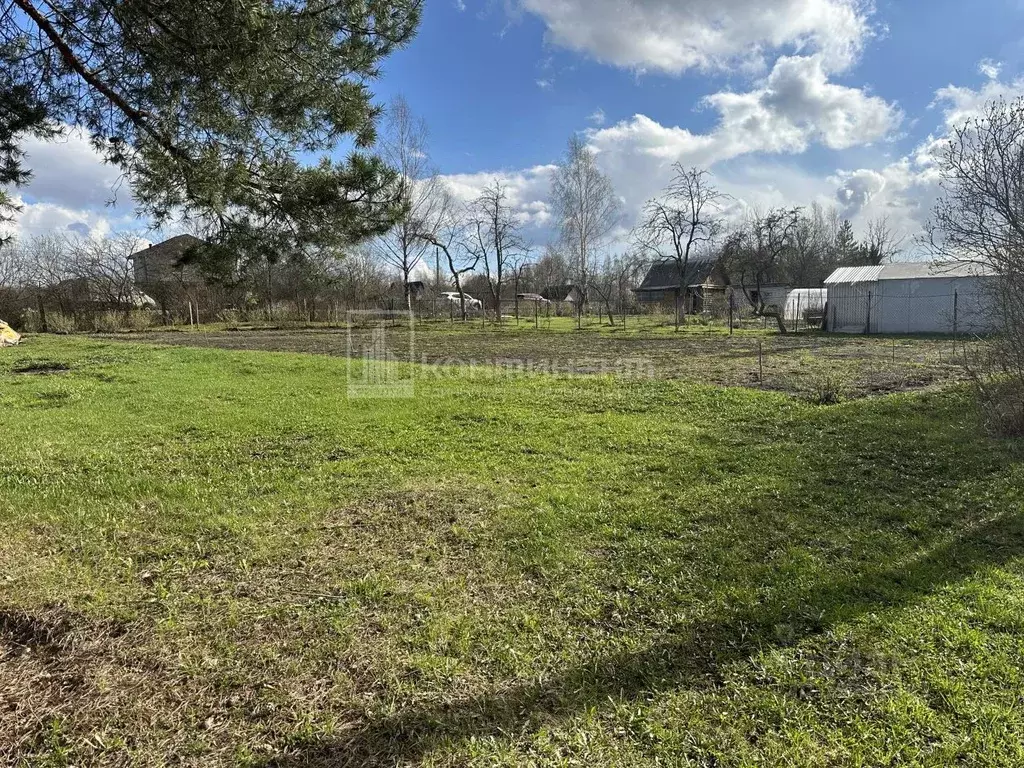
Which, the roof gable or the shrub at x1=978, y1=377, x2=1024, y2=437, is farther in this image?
the roof gable

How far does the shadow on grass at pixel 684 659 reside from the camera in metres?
1.67

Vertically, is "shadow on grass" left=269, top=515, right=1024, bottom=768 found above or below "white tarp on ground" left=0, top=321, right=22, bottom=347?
below

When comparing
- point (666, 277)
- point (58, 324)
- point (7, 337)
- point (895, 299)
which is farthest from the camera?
point (666, 277)

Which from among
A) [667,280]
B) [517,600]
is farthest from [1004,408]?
[667,280]

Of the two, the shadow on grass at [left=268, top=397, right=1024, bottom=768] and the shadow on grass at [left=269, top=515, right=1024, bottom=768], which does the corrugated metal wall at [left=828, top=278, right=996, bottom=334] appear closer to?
the shadow on grass at [left=268, top=397, right=1024, bottom=768]

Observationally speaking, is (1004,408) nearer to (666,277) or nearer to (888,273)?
(888,273)

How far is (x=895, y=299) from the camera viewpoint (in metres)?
19.1

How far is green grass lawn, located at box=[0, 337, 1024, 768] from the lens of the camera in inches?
66.7

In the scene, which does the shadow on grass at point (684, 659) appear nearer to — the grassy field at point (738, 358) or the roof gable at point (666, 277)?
the grassy field at point (738, 358)

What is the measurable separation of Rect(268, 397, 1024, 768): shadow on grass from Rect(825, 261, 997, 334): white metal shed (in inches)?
750

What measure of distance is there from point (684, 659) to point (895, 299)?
21848 millimetres

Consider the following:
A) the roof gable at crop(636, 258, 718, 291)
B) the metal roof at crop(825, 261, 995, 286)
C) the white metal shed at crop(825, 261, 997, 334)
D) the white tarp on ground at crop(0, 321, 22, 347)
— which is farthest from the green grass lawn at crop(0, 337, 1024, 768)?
the roof gable at crop(636, 258, 718, 291)

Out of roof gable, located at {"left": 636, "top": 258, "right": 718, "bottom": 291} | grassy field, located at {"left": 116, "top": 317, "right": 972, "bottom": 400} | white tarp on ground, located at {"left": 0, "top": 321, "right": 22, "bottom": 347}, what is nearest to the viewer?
grassy field, located at {"left": 116, "top": 317, "right": 972, "bottom": 400}

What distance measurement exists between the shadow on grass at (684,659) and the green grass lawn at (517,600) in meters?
0.01
